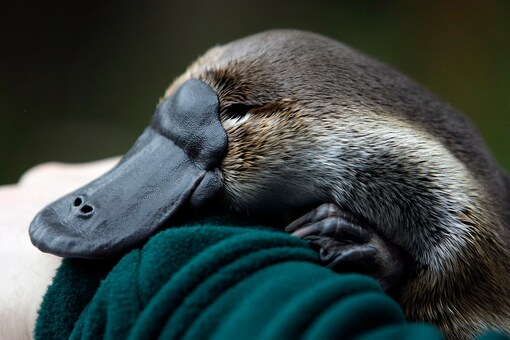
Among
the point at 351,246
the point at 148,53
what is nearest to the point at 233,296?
the point at 351,246

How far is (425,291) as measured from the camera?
0.93 metres

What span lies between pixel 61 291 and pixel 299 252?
0.31 m

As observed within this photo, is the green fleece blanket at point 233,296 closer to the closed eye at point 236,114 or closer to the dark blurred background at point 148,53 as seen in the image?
the closed eye at point 236,114

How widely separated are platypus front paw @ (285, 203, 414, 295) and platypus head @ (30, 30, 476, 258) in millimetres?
43

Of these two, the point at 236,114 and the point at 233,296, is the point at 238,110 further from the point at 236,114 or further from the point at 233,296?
the point at 233,296

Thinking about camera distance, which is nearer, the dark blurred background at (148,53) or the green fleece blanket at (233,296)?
the green fleece blanket at (233,296)

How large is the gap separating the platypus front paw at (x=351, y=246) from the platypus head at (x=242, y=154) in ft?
0.14

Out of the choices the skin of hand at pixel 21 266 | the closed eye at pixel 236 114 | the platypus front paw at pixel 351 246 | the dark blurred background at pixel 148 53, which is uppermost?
the closed eye at pixel 236 114

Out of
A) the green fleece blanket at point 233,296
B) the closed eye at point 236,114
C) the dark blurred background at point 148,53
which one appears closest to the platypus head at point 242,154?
the closed eye at point 236,114

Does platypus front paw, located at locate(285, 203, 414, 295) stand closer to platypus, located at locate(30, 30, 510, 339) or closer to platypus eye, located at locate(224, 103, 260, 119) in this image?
platypus, located at locate(30, 30, 510, 339)

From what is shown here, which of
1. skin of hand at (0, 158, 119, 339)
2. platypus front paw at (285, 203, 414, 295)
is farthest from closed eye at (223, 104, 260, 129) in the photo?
skin of hand at (0, 158, 119, 339)

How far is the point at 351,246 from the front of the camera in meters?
0.87

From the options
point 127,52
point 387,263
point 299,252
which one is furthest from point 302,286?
point 127,52

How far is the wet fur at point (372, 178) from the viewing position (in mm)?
939
